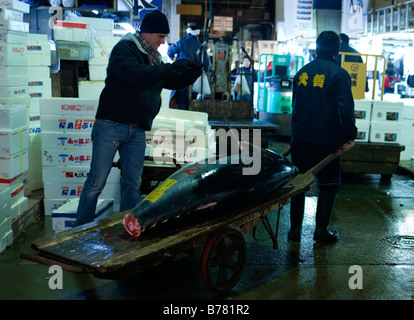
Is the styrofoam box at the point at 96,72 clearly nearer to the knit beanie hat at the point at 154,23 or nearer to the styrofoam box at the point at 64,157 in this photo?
the styrofoam box at the point at 64,157

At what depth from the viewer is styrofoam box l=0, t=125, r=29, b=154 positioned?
4.48 m

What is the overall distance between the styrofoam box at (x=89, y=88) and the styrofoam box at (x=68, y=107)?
108 cm

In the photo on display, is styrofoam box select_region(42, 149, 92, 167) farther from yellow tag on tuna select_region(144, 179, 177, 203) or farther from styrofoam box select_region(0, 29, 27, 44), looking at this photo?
yellow tag on tuna select_region(144, 179, 177, 203)

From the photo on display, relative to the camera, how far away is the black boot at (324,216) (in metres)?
4.89

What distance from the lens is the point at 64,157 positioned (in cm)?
552

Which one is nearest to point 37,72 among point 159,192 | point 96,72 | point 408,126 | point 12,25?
point 96,72

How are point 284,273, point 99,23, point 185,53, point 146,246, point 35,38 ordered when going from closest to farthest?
1. point 146,246
2. point 284,273
3. point 35,38
4. point 99,23
5. point 185,53

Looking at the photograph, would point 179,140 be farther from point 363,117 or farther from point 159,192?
point 363,117

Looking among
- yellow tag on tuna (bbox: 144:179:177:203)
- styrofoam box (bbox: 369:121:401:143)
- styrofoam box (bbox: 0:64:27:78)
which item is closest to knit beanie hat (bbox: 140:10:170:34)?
yellow tag on tuna (bbox: 144:179:177:203)

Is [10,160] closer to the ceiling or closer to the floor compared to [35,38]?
closer to the floor

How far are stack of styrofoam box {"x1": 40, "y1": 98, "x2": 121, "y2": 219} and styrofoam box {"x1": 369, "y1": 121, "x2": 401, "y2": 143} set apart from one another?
4.59 meters

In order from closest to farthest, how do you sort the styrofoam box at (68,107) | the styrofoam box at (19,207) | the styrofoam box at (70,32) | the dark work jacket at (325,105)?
1. the dark work jacket at (325,105)
2. the styrofoam box at (19,207)
3. the styrofoam box at (68,107)
4. the styrofoam box at (70,32)

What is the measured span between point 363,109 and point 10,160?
5682mm

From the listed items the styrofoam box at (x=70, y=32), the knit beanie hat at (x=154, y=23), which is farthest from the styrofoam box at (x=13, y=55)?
the knit beanie hat at (x=154, y=23)
